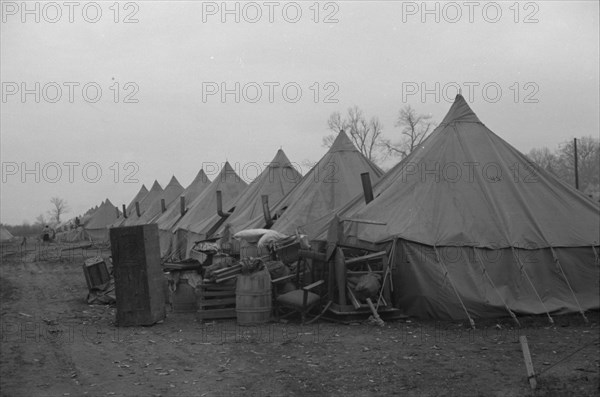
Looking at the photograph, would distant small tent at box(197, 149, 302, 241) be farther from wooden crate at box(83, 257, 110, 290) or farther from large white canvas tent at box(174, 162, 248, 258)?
wooden crate at box(83, 257, 110, 290)

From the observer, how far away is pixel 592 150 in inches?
3113

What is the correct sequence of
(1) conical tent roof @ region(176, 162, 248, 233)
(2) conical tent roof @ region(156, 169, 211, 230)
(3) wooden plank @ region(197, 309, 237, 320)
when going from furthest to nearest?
(2) conical tent roof @ region(156, 169, 211, 230)
(1) conical tent roof @ region(176, 162, 248, 233)
(3) wooden plank @ region(197, 309, 237, 320)

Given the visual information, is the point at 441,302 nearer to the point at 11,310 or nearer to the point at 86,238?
the point at 11,310

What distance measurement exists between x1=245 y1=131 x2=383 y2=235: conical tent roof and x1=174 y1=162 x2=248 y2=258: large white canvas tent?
607 cm

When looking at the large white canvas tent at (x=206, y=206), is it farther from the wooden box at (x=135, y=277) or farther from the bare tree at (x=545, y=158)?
the bare tree at (x=545, y=158)

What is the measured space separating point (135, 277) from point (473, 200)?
674 centimetres

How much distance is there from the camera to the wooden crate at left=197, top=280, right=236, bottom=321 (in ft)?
35.2

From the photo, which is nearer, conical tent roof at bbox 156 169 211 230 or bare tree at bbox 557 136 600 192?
conical tent roof at bbox 156 169 211 230

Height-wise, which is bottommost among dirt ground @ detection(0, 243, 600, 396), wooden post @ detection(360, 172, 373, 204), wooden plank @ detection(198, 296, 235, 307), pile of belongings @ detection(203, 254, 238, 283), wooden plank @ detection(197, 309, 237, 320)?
dirt ground @ detection(0, 243, 600, 396)

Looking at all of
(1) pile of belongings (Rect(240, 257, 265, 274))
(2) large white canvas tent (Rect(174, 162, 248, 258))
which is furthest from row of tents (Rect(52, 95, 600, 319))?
(2) large white canvas tent (Rect(174, 162, 248, 258))

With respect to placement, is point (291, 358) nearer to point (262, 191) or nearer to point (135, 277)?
point (135, 277)

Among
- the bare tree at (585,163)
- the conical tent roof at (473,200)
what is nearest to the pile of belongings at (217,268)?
the conical tent roof at (473,200)

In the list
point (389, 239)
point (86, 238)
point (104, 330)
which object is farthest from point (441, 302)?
point (86, 238)

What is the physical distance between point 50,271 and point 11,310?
1084 cm
